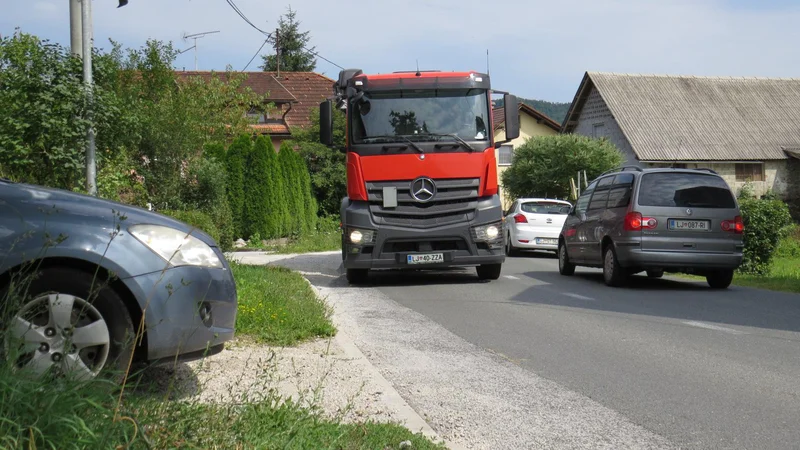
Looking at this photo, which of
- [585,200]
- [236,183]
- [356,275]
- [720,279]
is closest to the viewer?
[720,279]

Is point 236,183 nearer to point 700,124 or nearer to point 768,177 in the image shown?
point 700,124

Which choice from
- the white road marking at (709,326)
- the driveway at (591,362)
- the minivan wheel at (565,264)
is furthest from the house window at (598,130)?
the white road marking at (709,326)

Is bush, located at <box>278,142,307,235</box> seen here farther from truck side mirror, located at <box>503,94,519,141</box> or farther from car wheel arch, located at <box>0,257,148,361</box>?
car wheel arch, located at <box>0,257,148,361</box>

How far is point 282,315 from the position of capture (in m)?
9.01

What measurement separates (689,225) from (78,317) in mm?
11246

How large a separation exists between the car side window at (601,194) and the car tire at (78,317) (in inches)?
460

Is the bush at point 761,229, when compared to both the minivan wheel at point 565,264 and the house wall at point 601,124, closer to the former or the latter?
the minivan wheel at point 565,264

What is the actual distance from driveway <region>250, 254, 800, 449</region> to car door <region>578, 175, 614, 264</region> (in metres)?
1.41

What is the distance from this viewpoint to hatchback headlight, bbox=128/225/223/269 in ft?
17.6

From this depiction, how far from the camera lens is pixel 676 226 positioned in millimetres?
14281

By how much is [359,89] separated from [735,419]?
1047cm

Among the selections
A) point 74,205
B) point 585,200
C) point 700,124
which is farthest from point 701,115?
point 74,205

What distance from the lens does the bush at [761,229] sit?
19578 mm

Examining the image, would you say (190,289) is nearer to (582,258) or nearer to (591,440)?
(591,440)
